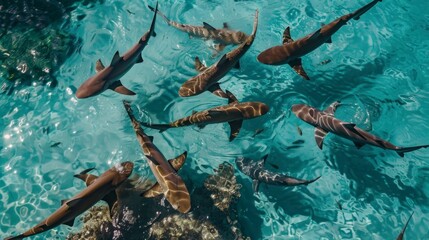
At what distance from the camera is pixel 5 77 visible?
34.2 ft

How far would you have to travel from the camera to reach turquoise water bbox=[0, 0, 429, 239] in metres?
8.89

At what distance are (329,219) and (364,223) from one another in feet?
3.04

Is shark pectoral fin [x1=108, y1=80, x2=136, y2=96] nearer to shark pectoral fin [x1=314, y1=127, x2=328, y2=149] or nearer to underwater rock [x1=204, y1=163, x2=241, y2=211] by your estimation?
underwater rock [x1=204, y1=163, x2=241, y2=211]

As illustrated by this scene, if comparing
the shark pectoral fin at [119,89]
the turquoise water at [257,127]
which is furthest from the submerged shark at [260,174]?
the shark pectoral fin at [119,89]

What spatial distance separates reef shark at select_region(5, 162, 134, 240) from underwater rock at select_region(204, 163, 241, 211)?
2.99m

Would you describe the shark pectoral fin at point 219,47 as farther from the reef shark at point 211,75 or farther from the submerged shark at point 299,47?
the reef shark at point 211,75

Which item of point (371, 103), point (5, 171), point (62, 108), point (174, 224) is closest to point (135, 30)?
point (62, 108)

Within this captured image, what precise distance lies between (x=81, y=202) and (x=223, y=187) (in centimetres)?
383

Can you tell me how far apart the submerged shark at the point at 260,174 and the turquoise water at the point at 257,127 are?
1.69 ft

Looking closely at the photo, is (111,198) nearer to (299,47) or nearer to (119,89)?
(119,89)

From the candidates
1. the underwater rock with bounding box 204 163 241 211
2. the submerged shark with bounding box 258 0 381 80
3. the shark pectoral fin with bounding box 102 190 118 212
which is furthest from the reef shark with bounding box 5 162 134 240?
the submerged shark with bounding box 258 0 381 80

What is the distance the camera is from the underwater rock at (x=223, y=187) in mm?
8492

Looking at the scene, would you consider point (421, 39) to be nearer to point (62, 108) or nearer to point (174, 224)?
point (174, 224)

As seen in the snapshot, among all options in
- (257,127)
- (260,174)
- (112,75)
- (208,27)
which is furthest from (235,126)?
(208,27)
